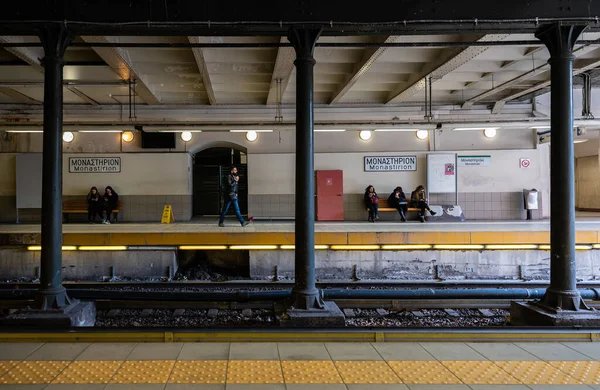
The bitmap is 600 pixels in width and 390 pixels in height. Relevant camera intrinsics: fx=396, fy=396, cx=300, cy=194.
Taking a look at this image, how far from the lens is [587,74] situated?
10867 mm

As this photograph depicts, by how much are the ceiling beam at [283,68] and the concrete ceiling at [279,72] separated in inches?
1.0

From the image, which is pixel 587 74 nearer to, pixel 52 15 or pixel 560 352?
pixel 560 352

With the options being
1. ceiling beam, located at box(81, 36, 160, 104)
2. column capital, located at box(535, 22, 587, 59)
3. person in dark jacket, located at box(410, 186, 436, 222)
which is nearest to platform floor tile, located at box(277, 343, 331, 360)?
column capital, located at box(535, 22, 587, 59)

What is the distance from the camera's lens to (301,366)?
11.8ft

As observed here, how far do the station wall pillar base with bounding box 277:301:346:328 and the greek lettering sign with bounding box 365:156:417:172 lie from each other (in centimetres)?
976

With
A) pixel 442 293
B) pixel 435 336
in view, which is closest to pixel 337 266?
pixel 442 293

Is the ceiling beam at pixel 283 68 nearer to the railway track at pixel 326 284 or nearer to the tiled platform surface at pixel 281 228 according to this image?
the tiled platform surface at pixel 281 228

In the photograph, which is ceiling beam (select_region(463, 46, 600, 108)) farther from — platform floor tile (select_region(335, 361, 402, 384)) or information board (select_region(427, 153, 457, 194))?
platform floor tile (select_region(335, 361, 402, 384))

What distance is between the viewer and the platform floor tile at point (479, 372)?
10.8ft

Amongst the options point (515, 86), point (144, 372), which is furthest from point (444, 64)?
point (144, 372)

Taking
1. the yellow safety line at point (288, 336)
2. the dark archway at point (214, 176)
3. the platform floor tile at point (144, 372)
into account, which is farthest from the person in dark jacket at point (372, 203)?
the platform floor tile at point (144, 372)

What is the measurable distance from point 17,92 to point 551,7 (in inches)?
509

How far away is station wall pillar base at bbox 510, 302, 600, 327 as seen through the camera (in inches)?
187

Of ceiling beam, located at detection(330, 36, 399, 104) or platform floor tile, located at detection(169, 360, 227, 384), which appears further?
ceiling beam, located at detection(330, 36, 399, 104)
